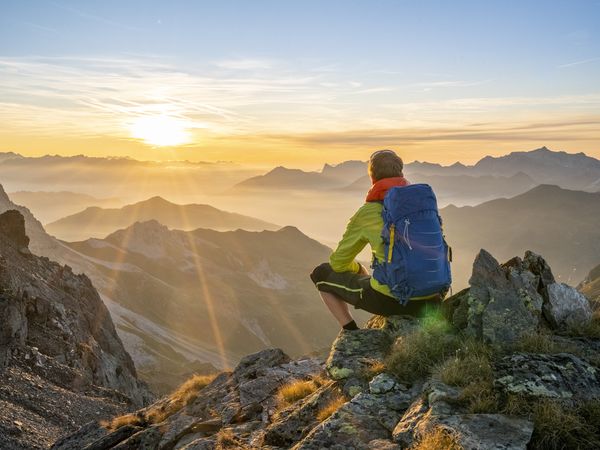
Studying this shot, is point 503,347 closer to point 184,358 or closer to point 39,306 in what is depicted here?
point 39,306

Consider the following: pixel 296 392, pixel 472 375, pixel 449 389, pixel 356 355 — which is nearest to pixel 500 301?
pixel 472 375

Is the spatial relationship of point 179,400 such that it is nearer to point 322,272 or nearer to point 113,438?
point 113,438

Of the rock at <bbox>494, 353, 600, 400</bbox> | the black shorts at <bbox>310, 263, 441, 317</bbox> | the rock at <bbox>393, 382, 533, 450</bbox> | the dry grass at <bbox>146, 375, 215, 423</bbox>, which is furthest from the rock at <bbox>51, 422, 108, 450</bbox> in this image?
the rock at <bbox>494, 353, 600, 400</bbox>

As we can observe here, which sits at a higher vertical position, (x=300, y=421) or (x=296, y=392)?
(x=300, y=421)

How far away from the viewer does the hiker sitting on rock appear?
8477 millimetres

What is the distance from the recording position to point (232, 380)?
1449cm

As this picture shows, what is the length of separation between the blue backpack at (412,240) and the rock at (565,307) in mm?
2792

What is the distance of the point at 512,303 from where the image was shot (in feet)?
30.1

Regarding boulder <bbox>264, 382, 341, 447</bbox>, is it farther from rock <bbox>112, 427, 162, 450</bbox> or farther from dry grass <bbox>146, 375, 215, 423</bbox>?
dry grass <bbox>146, 375, 215, 423</bbox>

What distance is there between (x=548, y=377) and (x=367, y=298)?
11.5 feet

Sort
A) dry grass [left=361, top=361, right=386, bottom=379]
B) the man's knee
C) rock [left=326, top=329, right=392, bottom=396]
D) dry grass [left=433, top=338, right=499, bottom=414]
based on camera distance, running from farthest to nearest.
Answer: the man's knee < rock [left=326, top=329, right=392, bottom=396] < dry grass [left=361, top=361, right=386, bottom=379] < dry grass [left=433, top=338, right=499, bottom=414]

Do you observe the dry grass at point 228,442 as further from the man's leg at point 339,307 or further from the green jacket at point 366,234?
the green jacket at point 366,234

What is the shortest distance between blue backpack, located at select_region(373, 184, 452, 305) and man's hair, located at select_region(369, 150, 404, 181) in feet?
2.56

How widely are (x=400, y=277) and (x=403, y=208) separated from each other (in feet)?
4.07
